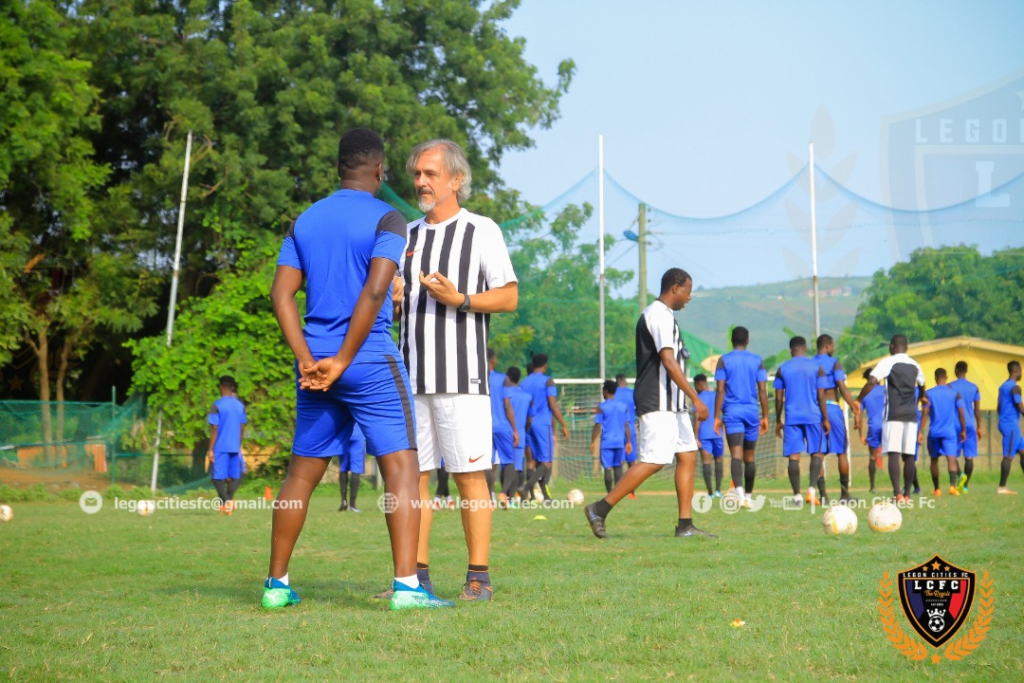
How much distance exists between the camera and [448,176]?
19.5ft

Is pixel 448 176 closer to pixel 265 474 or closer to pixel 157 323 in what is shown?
pixel 265 474

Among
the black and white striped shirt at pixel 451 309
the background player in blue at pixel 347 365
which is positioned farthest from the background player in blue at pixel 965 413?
the background player in blue at pixel 347 365

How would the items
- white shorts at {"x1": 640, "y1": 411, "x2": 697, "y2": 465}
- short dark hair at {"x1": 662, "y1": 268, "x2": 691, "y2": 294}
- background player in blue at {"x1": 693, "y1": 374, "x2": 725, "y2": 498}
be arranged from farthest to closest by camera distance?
1. background player in blue at {"x1": 693, "y1": 374, "x2": 725, "y2": 498}
2. short dark hair at {"x1": 662, "y1": 268, "x2": 691, "y2": 294}
3. white shorts at {"x1": 640, "y1": 411, "x2": 697, "y2": 465}

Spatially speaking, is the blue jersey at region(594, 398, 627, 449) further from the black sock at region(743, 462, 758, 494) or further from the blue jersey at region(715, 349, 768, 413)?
the black sock at region(743, 462, 758, 494)

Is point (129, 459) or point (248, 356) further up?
point (248, 356)

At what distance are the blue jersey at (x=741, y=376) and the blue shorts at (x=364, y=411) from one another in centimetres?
931

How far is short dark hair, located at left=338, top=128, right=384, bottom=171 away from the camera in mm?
5621

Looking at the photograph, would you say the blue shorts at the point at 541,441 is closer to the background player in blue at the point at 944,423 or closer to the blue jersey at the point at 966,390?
the background player in blue at the point at 944,423

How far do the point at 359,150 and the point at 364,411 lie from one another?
1320 millimetres

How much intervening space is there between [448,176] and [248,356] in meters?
17.4

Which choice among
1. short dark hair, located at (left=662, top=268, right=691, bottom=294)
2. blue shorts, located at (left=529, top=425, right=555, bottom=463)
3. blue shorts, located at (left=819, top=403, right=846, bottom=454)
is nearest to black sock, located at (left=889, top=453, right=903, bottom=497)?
blue shorts, located at (left=819, top=403, right=846, bottom=454)

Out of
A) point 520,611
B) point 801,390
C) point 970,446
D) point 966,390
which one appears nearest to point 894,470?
point 801,390

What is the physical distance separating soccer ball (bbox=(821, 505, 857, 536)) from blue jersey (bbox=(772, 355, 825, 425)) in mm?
4430

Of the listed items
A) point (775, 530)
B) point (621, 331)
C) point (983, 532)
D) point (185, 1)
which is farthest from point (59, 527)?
point (185, 1)
